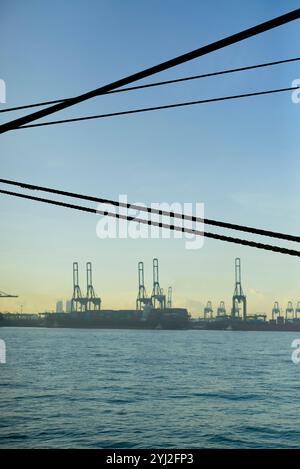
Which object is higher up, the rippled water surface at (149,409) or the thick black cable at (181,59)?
the thick black cable at (181,59)

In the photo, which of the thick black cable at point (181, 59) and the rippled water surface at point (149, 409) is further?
the rippled water surface at point (149, 409)

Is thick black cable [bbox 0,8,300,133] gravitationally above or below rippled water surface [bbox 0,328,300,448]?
above

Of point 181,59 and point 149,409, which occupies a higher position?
point 181,59

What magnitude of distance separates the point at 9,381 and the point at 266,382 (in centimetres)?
1876

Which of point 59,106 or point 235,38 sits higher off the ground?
point 235,38

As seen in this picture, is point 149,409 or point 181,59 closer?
point 181,59

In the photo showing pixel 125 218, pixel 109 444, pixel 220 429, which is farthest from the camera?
pixel 220 429

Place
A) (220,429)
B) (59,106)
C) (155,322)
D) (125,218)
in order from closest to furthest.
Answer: (59,106) → (125,218) → (220,429) → (155,322)

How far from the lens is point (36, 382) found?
34000 mm

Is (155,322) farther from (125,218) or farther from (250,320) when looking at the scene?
(125,218)

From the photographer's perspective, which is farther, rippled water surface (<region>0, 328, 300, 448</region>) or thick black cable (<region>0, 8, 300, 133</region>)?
rippled water surface (<region>0, 328, 300, 448</region>)

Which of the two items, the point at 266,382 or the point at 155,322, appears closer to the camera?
the point at 266,382

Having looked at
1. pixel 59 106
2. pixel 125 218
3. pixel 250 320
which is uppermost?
pixel 59 106

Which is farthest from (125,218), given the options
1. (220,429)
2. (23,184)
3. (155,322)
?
(155,322)
